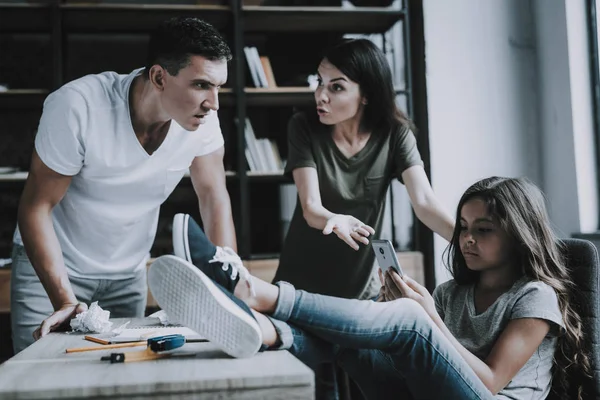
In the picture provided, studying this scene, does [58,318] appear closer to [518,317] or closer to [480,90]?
[518,317]

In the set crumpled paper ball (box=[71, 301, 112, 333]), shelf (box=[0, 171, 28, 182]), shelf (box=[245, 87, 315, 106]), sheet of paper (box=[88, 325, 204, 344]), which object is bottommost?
sheet of paper (box=[88, 325, 204, 344])

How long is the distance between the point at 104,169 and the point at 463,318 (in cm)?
100

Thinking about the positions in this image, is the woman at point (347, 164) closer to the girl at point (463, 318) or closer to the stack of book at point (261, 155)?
the girl at point (463, 318)

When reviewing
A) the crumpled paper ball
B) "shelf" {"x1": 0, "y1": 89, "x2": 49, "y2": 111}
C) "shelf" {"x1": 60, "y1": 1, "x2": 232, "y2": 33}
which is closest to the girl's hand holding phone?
the crumpled paper ball

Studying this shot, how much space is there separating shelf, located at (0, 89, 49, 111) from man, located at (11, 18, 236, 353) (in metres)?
1.38

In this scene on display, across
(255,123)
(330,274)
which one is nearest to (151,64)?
(330,274)

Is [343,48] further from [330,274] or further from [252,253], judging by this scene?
[252,253]

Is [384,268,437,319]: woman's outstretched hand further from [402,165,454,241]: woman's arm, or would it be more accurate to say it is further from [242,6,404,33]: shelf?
[242,6,404,33]: shelf

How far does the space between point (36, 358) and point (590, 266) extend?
115cm

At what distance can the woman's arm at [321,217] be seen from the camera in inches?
68.8

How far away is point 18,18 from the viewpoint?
3.23 metres

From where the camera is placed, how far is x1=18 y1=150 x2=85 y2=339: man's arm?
1651 millimetres

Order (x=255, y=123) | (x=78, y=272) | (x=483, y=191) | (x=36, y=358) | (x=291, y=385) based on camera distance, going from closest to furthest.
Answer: (x=291, y=385) < (x=36, y=358) < (x=483, y=191) < (x=78, y=272) < (x=255, y=123)

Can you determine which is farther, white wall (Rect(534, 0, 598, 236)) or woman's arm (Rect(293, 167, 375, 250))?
white wall (Rect(534, 0, 598, 236))
